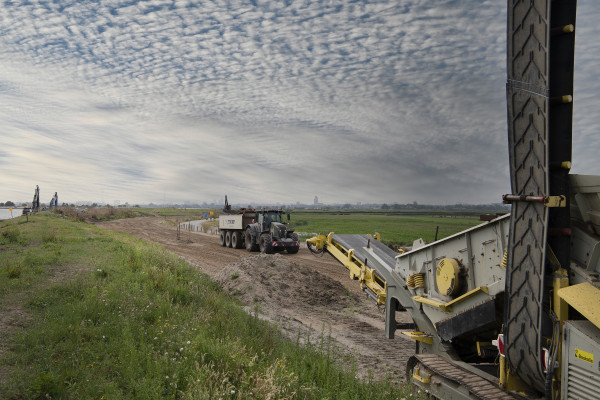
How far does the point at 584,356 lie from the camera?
3461mm

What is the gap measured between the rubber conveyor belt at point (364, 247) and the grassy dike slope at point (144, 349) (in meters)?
2.08

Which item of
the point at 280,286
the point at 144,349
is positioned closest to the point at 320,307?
the point at 280,286

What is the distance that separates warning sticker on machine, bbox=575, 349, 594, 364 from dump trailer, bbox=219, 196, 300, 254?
19757mm

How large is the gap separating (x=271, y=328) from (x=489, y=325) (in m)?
5.00

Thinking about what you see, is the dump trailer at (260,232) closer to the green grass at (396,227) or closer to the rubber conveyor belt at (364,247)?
the green grass at (396,227)

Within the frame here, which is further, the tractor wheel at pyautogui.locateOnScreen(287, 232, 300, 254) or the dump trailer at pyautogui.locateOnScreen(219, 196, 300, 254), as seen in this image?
the tractor wheel at pyautogui.locateOnScreen(287, 232, 300, 254)

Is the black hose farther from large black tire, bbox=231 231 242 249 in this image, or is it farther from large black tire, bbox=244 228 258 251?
large black tire, bbox=231 231 242 249

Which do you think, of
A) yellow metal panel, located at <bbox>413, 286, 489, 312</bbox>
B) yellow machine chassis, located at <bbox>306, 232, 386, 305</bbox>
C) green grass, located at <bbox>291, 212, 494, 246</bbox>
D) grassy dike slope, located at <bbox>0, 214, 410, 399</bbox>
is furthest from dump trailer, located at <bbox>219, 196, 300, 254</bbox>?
yellow metal panel, located at <bbox>413, 286, 489, 312</bbox>

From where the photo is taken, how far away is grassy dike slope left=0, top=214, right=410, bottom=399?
5043mm

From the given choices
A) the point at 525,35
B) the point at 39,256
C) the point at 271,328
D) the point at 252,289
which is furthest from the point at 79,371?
the point at 39,256

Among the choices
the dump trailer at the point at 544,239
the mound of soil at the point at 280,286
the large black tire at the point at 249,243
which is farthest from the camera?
the large black tire at the point at 249,243

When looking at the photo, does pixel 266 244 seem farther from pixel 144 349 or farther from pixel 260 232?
pixel 144 349

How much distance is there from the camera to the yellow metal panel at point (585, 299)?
3.36m

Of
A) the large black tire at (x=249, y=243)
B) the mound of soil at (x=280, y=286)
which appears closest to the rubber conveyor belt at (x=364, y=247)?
the mound of soil at (x=280, y=286)
